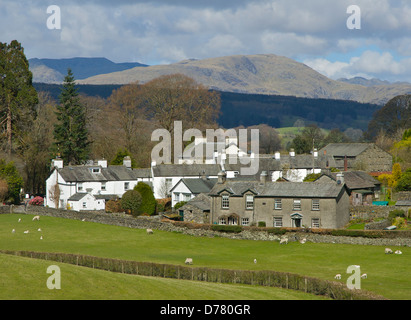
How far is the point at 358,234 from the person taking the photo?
5322cm

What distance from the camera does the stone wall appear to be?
52.9 metres

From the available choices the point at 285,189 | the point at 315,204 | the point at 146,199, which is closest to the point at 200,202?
the point at 146,199

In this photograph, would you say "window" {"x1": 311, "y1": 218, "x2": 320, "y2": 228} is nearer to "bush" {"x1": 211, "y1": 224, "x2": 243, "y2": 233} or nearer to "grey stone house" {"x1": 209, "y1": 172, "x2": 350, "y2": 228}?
"grey stone house" {"x1": 209, "y1": 172, "x2": 350, "y2": 228}

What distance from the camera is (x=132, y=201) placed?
71.6 meters

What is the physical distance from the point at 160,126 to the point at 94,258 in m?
66.2

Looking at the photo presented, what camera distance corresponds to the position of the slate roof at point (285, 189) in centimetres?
6094

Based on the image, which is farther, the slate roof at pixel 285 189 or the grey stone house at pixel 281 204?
the slate roof at pixel 285 189

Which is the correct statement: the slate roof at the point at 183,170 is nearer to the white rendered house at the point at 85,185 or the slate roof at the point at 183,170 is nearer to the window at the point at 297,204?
the white rendered house at the point at 85,185

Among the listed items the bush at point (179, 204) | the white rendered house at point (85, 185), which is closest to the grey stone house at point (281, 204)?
the bush at point (179, 204)

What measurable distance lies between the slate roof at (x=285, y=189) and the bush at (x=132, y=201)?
1033 centimetres

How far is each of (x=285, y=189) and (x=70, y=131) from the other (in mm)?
39475

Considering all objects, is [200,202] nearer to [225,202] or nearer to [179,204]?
[225,202]

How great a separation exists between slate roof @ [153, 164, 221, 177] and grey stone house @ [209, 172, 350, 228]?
17.1 metres
